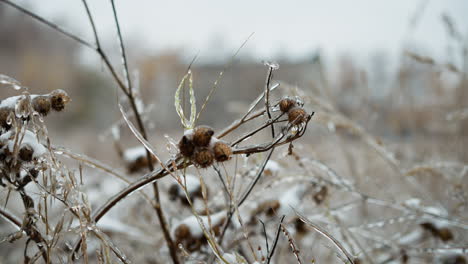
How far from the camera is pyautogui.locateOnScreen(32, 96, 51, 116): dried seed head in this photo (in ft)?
1.86

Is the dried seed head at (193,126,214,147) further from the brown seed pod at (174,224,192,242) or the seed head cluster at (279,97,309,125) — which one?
the brown seed pod at (174,224,192,242)

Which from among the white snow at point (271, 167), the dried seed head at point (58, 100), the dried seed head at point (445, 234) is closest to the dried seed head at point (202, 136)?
the dried seed head at point (58, 100)

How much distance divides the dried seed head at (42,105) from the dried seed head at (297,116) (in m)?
0.36

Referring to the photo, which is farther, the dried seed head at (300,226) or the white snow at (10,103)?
the dried seed head at (300,226)

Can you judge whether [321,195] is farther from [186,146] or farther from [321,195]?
[186,146]

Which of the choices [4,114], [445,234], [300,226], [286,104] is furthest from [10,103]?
[445,234]

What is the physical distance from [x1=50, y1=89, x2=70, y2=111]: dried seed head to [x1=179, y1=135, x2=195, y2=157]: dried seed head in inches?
8.4

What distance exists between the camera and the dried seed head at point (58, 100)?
0.58 meters

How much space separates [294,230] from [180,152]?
0.64 metres

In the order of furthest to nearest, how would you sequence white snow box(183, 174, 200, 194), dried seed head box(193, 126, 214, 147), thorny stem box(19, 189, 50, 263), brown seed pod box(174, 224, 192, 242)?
white snow box(183, 174, 200, 194) < brown seed pod box(174, 224, 192, 242) < thorny stem box(19, 189, 50, 263) < dried seed head box(193, 126, 214, 147)

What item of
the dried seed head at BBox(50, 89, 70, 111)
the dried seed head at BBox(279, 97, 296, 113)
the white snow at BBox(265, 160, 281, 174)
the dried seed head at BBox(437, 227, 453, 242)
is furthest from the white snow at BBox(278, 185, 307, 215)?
the dried seed head at BBox(50, 89, 70, 111)

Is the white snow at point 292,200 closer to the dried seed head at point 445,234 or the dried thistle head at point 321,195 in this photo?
the dried thistle head at point 321,195

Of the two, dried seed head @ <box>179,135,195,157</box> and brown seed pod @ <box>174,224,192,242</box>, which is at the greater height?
brown seed pod @ <box>174,224,192,242</box>

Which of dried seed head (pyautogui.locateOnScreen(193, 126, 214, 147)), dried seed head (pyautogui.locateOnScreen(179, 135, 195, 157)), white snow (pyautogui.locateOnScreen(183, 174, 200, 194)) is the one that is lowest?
dried seed head (pyautogui.locateOnScreen(179, 135, 195, 157))
